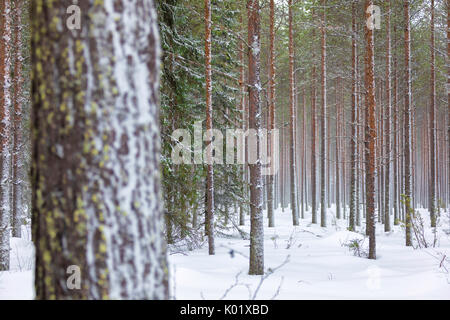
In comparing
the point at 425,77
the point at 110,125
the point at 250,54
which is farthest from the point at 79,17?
the point at 425,77

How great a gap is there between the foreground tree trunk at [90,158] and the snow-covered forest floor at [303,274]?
0.89 meters

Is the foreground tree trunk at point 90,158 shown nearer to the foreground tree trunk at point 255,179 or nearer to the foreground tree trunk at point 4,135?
the foreground tree trunk at point 255,179

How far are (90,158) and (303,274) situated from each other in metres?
6.48

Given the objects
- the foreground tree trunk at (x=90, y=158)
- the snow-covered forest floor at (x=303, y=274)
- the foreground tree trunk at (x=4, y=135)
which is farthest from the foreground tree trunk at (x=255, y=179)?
the foreground tree trunk at (x=90, y=158)

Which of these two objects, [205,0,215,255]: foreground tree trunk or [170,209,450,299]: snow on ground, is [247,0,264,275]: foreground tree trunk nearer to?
[170,209,450,299]: snow on ground

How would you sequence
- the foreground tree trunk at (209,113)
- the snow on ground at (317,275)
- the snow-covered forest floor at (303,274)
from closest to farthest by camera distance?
the snow-covered forest floor at (303,274), the snow on ground at (317,275), the foreground tree trunk at (209,113)

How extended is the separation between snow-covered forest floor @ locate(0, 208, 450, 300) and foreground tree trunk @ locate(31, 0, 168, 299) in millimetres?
889

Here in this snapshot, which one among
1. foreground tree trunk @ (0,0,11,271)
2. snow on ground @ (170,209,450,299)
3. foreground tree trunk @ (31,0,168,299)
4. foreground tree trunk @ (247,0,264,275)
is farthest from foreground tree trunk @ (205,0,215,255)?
foreground tree trunk @ (31,0,168,299)

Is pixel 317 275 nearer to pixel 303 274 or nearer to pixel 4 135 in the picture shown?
pixel 303 274

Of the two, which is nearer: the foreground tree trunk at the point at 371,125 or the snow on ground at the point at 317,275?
the snow on ground at the point at 317,275

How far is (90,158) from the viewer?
6.05 feet

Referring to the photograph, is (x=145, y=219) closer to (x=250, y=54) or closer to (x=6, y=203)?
(x=250, y=54)

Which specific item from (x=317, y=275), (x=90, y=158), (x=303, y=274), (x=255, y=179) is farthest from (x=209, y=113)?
(x=90, y=158)

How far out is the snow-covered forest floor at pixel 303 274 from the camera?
527 cm
